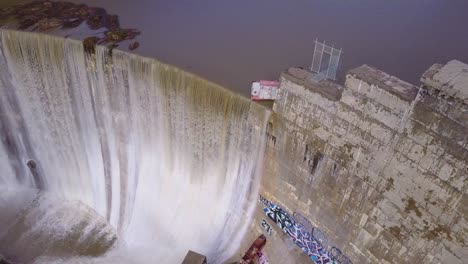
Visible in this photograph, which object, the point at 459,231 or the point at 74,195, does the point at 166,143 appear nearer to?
the point at 74,195

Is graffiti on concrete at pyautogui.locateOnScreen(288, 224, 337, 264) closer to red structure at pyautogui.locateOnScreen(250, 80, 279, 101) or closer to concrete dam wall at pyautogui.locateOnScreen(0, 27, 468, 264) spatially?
concrete dam wall at pyautogui.locateOnScreen(0, 27, 468, 264)

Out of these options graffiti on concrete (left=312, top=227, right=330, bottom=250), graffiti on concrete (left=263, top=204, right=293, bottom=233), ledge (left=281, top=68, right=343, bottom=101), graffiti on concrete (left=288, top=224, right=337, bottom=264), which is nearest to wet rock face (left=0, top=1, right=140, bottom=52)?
ledge (left=281, top=68, right=343, bottom=101)

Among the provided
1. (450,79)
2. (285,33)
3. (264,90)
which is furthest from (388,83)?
(285,33)

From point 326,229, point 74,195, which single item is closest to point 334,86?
point 326,229

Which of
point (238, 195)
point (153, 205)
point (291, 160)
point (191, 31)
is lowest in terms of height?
point (153, 205)

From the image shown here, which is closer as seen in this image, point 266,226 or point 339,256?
point 339,256

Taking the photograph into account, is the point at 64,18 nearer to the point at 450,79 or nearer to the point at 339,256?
the point at 339,256
